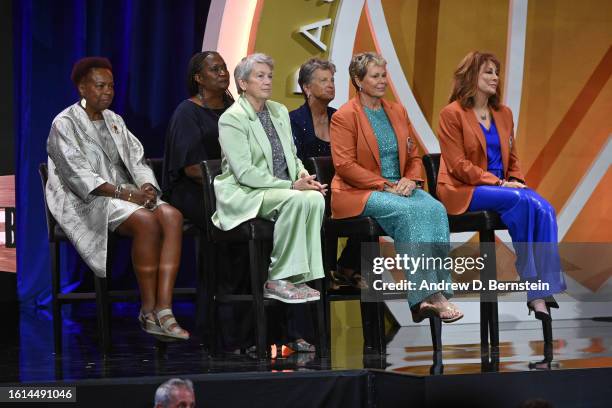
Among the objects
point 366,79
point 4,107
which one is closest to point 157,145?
point 4,107

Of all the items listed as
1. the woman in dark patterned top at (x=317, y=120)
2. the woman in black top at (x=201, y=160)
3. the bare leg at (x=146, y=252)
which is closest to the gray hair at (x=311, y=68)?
the woman in dark patterned top at (x=317, y=120)

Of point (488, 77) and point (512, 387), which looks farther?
point (488, 77)

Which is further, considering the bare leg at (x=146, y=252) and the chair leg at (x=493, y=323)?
the chair leg at (x=493, y=323)

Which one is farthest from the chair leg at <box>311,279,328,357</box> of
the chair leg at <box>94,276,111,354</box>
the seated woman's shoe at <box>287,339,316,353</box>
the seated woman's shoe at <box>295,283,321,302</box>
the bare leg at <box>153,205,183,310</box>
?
the chair leg at <box>94,276,111,354</box>

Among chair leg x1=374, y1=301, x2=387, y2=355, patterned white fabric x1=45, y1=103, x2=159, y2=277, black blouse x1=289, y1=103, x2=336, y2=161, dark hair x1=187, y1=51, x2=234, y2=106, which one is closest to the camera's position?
chair leg x1=374, y1=301, x2=387, y2=355

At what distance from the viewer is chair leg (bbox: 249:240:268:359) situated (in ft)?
14.5

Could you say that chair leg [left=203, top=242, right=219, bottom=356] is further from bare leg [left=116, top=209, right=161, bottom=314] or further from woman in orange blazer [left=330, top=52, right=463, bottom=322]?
woman in orange blazer [left=330, top=52, right=463, bottom=322]

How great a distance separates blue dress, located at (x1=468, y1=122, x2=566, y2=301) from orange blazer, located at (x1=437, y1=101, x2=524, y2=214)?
0.14 metres

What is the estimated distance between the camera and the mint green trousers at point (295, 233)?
4465 mm

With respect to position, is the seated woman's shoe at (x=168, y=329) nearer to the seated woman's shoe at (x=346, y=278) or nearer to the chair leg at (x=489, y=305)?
the seated woman's shoe at (x=346, y=278)

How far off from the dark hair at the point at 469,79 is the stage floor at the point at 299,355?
1.14 meters

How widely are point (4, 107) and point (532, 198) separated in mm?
3475

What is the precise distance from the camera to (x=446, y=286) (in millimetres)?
4578

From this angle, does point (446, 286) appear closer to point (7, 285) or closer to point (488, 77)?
point (488, 77)
